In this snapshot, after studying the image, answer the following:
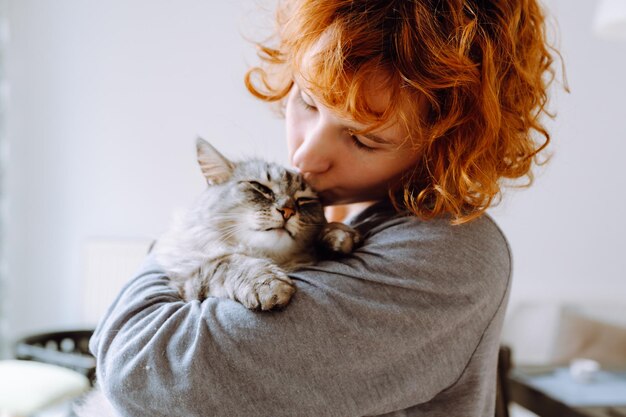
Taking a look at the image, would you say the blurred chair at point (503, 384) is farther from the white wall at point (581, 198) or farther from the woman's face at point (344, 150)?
the white wall at point (581, 198)

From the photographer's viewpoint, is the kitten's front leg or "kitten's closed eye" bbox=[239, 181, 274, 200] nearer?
the kitten's front leg

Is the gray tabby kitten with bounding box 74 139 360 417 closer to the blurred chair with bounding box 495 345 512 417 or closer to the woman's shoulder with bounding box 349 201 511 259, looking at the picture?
the woman's shoulder with bounding box 349 201 511 259

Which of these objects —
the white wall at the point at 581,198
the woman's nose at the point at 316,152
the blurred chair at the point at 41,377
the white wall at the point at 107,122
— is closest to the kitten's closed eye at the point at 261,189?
the woman's nose at the point at 316,152

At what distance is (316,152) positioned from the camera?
115cm

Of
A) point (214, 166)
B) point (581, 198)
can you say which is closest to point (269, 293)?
point (214, 166)

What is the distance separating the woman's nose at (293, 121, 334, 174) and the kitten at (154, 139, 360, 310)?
0.10 metres

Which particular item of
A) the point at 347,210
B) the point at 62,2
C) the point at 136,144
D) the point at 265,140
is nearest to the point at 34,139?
the point at 136,144

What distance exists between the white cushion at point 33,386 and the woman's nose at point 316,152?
1843 mm

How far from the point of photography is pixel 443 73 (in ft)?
3.23

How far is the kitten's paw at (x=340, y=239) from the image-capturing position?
3.72ft

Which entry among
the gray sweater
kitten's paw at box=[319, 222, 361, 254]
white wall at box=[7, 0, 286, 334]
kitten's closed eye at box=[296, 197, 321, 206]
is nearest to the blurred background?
white wall at box=[7, 0, 286, 334]

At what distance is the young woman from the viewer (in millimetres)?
871

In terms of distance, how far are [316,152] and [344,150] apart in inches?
2.3

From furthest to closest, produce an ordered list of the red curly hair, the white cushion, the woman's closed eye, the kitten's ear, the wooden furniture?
the white cushion → the wooden furniture → the kitten's ear → the woman's closed eye → the red curly hair
